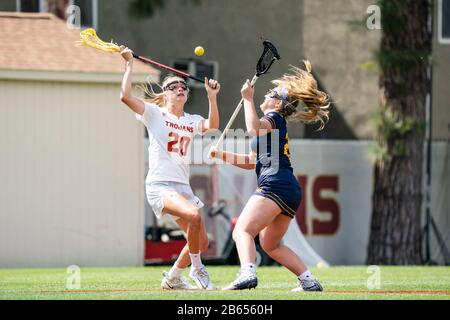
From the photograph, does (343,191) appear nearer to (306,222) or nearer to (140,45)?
(306,222)

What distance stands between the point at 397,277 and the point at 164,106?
15.1 ft

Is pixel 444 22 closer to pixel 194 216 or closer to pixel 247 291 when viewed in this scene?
pixel 194 216

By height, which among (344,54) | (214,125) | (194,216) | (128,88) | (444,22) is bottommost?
(194,216)

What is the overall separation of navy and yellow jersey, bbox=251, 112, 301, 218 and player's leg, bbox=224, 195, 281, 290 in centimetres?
9

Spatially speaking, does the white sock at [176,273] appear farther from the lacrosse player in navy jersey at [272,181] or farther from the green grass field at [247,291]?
the lacrosse player in navy jersey at [272,181]

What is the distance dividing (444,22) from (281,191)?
57.3 ft

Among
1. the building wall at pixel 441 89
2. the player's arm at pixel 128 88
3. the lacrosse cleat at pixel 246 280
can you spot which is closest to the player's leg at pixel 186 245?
the lacrosse cleat at pixel 246 280

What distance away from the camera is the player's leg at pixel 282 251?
10.5m

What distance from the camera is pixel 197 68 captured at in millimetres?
24250

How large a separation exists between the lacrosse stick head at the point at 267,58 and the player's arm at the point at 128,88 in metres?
1.26

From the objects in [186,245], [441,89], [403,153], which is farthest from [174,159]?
[441,89]

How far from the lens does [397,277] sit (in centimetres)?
1433

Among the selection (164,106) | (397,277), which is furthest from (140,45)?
(164,106)

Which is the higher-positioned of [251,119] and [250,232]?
[251,119]
